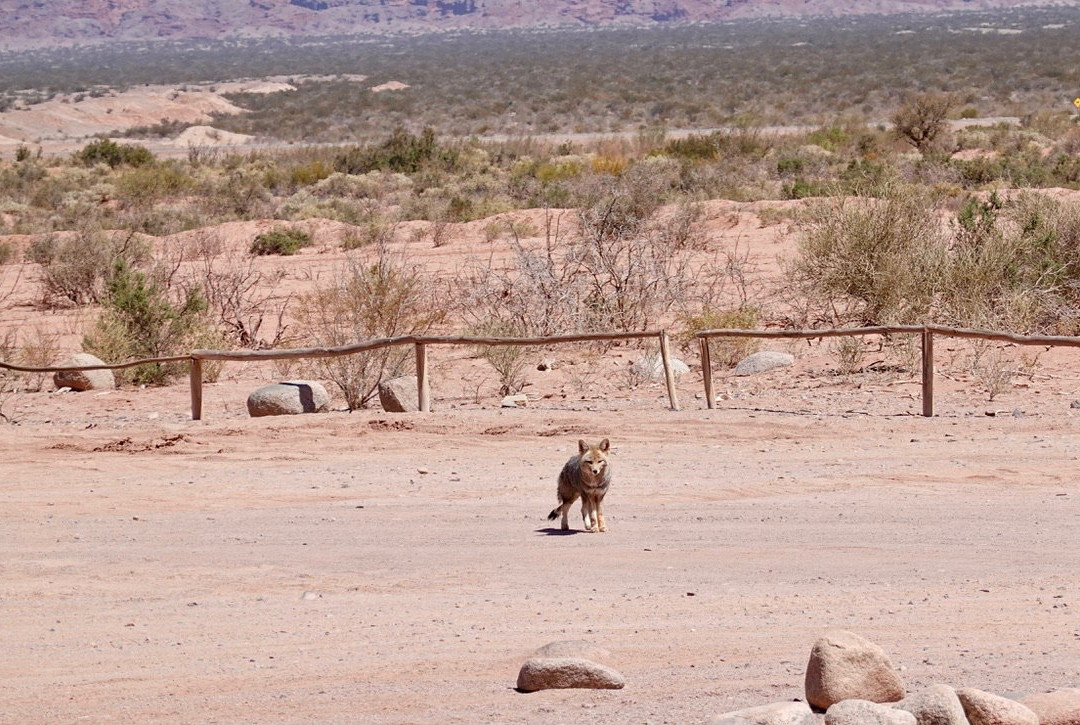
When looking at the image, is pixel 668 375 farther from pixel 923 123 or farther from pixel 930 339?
pixel 923 123

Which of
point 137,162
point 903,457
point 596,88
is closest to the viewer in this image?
point 903,457

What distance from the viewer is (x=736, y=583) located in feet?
26.6

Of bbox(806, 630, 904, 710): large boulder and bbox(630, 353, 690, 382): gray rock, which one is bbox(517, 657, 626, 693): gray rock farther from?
bbox(630, 353, 690, 382): gray rock

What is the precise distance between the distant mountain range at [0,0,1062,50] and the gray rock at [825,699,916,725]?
161m

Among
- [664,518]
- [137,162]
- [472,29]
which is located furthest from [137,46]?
[664,518]

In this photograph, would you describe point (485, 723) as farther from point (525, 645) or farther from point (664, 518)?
point (664, 518)

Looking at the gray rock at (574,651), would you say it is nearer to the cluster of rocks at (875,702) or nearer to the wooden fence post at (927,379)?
the cluster of rocks at (875,702)

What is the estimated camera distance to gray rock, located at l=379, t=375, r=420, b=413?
543 inches

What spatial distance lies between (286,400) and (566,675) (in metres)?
7.65

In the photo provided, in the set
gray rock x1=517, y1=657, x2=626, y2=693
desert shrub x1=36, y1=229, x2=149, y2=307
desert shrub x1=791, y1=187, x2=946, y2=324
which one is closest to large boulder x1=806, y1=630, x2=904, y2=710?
gray rock x1=517, y1=657, x2=626, y2=693

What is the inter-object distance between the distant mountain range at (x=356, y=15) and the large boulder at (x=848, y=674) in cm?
16016

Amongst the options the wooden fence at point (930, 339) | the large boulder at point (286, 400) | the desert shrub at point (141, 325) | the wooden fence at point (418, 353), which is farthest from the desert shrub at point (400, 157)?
the wooden fence at point (930, 339)

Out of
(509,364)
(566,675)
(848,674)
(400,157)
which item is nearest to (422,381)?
(509,364)

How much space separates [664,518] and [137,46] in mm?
158523
